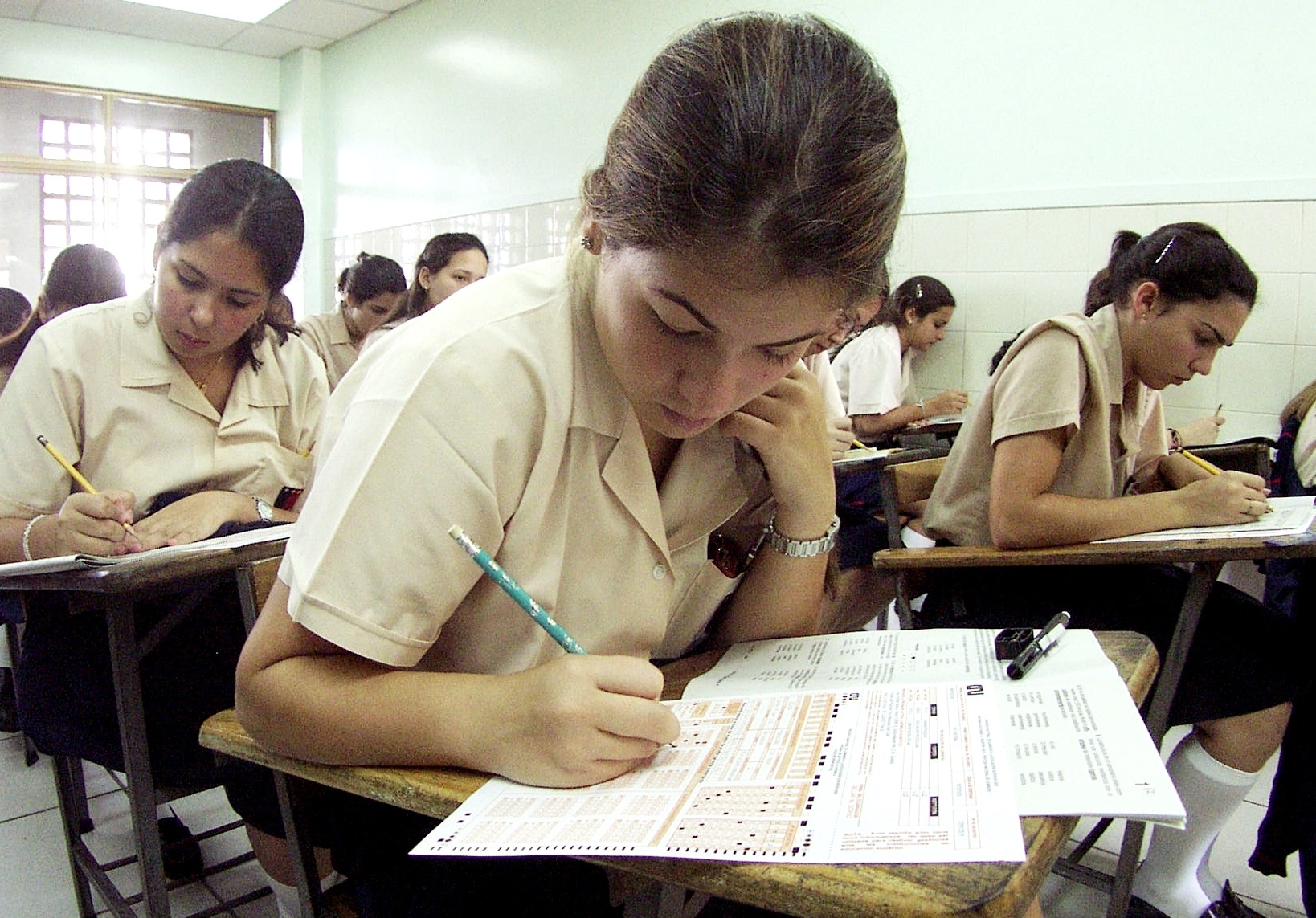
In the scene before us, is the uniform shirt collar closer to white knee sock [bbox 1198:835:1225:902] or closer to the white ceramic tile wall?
the white ceramic tile wall

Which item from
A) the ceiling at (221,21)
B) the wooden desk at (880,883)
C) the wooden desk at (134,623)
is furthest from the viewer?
the ceiling at (221,21)

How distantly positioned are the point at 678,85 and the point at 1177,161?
11.1 feet

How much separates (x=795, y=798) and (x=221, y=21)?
830cm

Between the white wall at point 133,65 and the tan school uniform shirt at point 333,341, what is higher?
the white wall at point 133,65

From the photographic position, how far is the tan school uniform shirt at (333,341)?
4527mm

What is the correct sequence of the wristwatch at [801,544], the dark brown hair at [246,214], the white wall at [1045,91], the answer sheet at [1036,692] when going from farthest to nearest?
the white wall at [1045,91]
the dark brown hair at [246,214]
the wristwatch at [801,544]
the answer sheet at [1036,692]

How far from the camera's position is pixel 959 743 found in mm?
702

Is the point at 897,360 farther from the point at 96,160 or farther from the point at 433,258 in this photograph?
the point at 96,160

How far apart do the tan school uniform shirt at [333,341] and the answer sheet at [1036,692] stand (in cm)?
390

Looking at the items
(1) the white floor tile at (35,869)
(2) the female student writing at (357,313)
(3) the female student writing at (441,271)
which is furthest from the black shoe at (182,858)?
(2) the female student writing at (357,313)

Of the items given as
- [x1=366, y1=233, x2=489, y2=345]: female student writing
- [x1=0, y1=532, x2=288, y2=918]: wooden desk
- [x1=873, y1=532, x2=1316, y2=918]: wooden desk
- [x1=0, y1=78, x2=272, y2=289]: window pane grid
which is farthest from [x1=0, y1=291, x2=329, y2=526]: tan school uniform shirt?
[x1=0, y1=78, x2=272, y2=289]: window pane grid

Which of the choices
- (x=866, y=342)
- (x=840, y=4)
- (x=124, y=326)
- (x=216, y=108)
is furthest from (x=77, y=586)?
(x=216, y=108)

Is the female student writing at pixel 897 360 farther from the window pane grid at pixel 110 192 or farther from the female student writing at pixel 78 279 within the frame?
the window pane grid at pixel 110 192

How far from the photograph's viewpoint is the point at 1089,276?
373 cm
